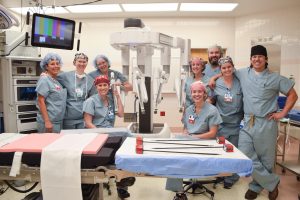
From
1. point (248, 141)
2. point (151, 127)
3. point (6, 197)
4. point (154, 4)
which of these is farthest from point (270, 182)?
point (154, 4)

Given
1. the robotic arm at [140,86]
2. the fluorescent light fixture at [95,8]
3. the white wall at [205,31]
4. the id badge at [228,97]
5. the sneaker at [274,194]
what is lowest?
the sneaker at [274,194]

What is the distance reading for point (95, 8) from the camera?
4.82 meters

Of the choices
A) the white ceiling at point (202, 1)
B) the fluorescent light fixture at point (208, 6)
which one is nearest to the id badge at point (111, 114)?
the white ceiling at point (202, 1)

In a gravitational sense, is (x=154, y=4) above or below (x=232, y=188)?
above

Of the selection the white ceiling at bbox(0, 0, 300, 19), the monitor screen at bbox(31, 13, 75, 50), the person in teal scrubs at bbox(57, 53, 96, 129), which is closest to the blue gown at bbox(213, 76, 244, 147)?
the person in teal scrubs at bbox(57, 53, 96, 129)

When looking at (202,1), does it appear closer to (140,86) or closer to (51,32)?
(51,32)

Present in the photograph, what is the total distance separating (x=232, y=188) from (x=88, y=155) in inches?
79.3

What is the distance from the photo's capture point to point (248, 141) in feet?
8.29

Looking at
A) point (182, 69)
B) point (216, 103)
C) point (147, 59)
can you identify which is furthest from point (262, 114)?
point (147, 59)

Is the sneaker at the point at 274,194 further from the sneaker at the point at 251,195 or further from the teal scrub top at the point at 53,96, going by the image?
the teal scrub top at the point at 53,96

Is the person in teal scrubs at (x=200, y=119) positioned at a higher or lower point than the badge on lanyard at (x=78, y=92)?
lower

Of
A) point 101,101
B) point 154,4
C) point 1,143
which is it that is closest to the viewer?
point 1,143

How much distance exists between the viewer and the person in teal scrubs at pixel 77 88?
9.21 ft

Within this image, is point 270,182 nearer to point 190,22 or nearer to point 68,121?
point 68,121
